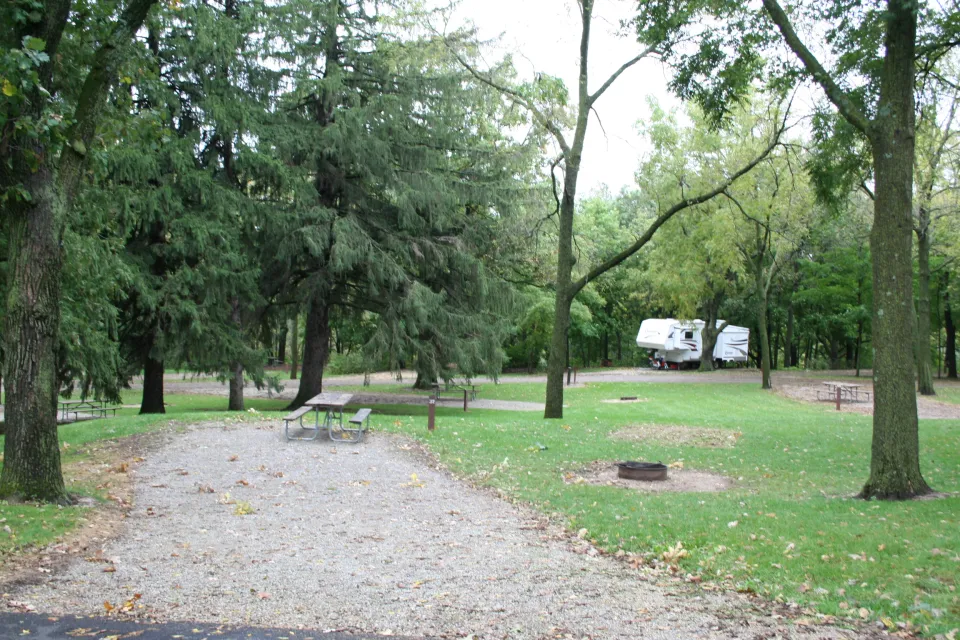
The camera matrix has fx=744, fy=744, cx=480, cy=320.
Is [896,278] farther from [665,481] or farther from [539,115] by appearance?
[539,115]

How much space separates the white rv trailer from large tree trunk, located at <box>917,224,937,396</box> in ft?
52.2

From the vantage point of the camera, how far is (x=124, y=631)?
4.71 m

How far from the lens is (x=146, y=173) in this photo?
→ 56.5 ft

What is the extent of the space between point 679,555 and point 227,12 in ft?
62.9

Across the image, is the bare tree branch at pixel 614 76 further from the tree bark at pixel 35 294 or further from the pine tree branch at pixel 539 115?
the tree bark at pixel 35 294

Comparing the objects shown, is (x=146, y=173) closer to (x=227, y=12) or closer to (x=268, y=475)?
(x=227, y=12)

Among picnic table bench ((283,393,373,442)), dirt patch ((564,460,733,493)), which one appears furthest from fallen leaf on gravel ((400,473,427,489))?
picnic table bench ((283,393,373,442))

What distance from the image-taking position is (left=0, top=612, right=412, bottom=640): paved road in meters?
4.61

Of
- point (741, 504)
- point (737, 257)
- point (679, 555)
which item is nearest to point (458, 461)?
point (741, 504)

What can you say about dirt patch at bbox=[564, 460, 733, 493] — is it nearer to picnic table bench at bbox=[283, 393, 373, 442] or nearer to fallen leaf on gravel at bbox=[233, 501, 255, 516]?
fallen leaf on gravel at bbox=[233, 501, 255, 516]

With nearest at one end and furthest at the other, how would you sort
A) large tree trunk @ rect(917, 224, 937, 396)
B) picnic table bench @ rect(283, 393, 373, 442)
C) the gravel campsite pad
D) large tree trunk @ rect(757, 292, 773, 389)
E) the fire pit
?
the gravel campsite pad
the fire pit
picnic table bench @ rect(283, 393, 373, 442)
large tree trunk @ rect(917, 224, 937, 396)
large tree trunk @ rect(757, 292, 773, 389)

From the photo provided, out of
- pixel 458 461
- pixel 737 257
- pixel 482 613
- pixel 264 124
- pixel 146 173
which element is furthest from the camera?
pixel 737 257

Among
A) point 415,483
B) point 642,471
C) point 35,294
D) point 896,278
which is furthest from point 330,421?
point 896,278

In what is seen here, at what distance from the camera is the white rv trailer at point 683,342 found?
43375 millimetres
